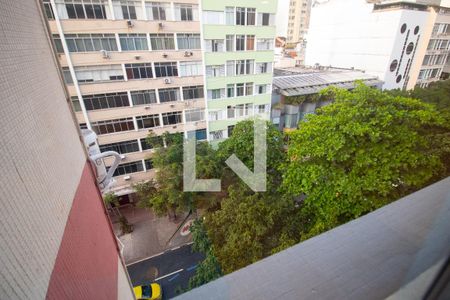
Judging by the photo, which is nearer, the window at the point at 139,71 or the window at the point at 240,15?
the window at the point at 139,71

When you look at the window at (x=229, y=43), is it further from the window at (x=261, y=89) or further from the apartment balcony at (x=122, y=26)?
the window at (x=261, y=89)

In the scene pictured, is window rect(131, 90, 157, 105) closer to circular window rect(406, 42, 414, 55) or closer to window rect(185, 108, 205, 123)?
window rect(185, 108, 205, 123)

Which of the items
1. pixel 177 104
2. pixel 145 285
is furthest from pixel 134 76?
pixel 145 285

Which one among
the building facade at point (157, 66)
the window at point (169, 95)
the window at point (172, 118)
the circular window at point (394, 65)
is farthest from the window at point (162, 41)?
the circular window at point (394, 65)

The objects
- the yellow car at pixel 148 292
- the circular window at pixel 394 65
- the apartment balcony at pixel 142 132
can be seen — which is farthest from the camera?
the circular window at pixel 394 65

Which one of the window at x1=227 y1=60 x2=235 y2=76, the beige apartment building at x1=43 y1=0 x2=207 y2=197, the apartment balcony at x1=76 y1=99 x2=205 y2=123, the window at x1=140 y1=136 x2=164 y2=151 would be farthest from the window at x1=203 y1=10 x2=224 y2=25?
the window at x1=140 y1=136 x2=164 y2=151

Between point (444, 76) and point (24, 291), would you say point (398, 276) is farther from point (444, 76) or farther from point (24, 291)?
point (444, 76)
